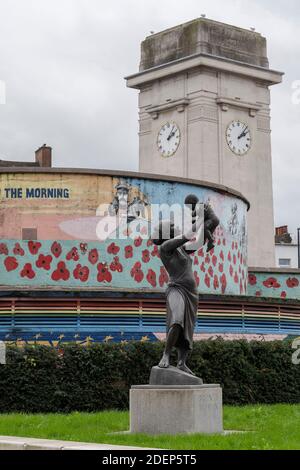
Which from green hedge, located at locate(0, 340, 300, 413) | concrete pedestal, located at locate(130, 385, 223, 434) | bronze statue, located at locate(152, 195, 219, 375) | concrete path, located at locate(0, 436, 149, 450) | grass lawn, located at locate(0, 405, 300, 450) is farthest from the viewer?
green hedge, located at locate(0, 340, 300, 413)

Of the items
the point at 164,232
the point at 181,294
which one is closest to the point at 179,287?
the point at 181,294

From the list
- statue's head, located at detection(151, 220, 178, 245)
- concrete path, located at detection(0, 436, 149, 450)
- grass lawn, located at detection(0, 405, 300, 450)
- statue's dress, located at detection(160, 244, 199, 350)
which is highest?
statue's head, located at detection(151, 220, 178, 245)

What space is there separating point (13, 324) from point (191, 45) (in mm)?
29191

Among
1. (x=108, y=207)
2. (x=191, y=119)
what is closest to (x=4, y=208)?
(x=108, y=207)

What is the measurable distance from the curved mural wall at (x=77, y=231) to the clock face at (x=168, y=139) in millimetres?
22812

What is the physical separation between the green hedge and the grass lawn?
1.05 metres

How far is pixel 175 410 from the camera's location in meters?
15.3

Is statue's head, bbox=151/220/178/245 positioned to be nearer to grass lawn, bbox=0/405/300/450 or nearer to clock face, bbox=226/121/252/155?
grass lawn, bbox=0/405/300/450

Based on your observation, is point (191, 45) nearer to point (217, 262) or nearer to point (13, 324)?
point (217, 262)

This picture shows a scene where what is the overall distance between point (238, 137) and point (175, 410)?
36.4 meters

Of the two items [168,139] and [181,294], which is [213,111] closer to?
[168,139]

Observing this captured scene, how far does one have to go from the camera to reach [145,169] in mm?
51719

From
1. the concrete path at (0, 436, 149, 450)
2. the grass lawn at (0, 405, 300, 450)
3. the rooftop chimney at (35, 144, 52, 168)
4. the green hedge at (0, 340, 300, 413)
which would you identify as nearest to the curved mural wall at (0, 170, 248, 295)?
the green hedge at (0, 340, 300, 413)

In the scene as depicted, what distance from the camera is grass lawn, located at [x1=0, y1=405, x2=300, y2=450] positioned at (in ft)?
45.6
